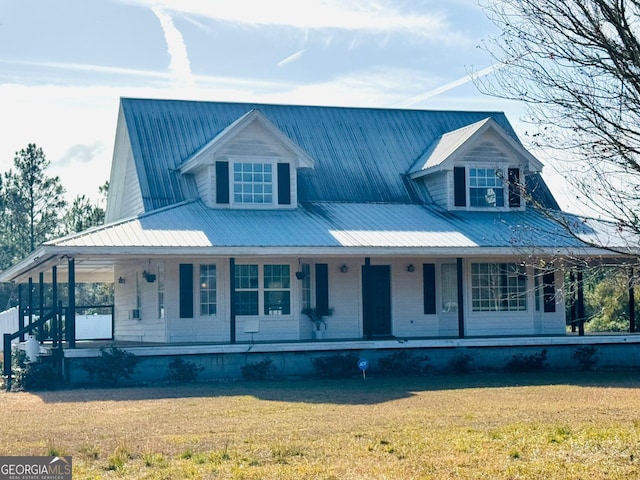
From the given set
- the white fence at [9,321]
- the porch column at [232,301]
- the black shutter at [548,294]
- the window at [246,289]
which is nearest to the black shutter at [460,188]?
the black shutter at [548,294]

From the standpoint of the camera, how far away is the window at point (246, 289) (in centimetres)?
2325

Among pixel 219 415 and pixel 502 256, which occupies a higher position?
pixel 502 256

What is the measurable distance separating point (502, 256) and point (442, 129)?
7057mm

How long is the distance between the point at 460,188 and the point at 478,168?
2.43ft

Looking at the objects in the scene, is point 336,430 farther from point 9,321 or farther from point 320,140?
point 9,321

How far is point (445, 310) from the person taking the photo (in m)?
24.9

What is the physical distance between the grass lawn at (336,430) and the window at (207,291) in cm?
366

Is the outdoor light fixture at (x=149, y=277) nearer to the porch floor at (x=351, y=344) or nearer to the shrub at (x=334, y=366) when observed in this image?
the porch floor at (x=351, y=344)

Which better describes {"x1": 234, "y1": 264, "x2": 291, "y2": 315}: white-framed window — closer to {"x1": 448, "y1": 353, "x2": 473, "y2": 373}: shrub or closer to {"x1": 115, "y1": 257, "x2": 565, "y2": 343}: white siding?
{"x1": 115, "y1": 257, "x2": 565, "y2": 343}: white siding

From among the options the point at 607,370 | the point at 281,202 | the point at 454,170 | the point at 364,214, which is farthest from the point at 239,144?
the point at 607,370

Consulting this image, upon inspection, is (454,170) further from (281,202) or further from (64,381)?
(64,381)

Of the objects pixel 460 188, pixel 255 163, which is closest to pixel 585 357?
pixel 460 188

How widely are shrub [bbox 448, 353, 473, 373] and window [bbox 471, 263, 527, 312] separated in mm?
2962

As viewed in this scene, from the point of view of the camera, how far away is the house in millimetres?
22047
